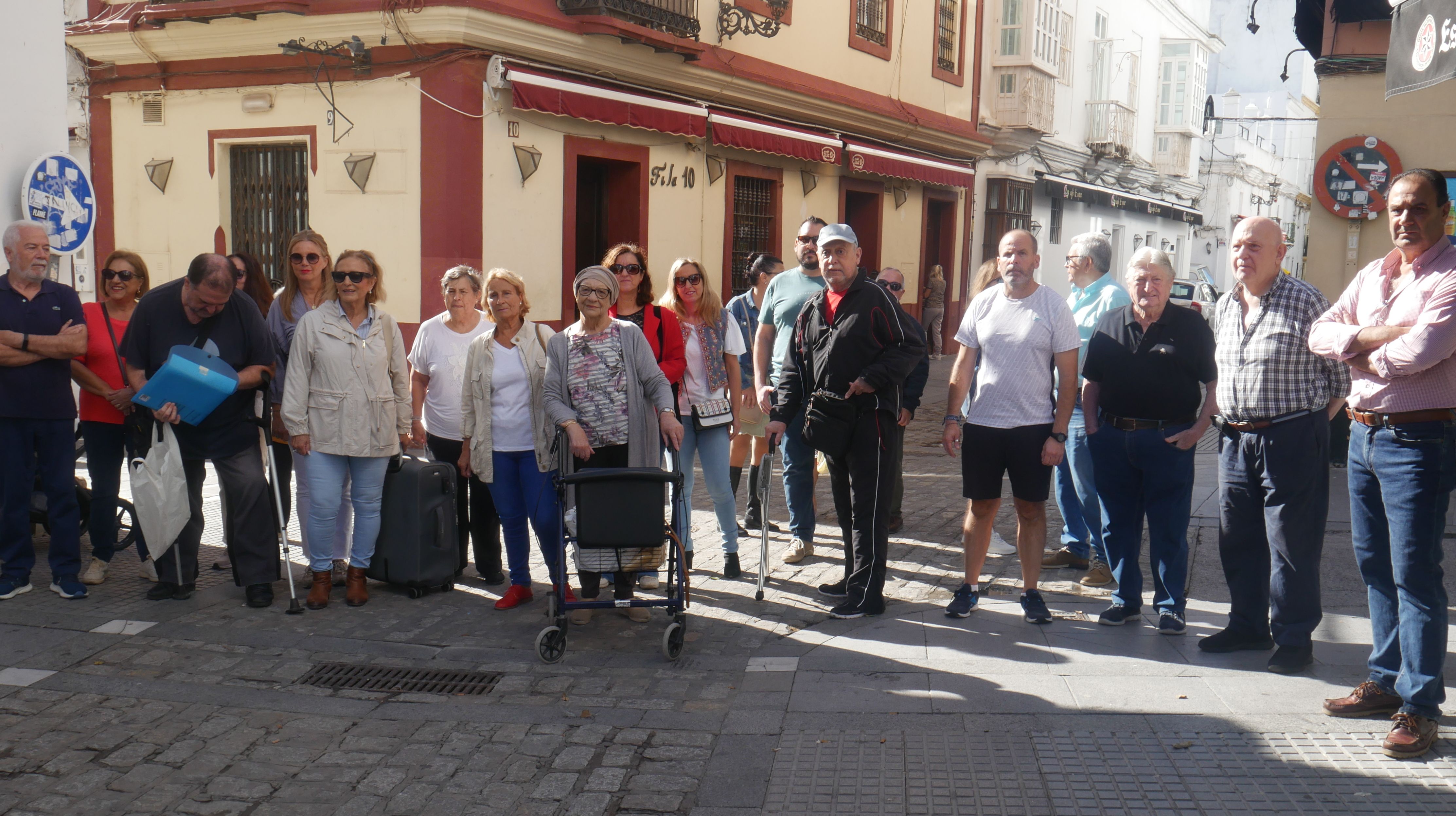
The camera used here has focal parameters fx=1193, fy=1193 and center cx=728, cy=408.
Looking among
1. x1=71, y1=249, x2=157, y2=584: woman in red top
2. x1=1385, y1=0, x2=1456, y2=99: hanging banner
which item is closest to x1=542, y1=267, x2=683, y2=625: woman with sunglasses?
x1=71, y1=249, x2=157, y2=584: woman in red top

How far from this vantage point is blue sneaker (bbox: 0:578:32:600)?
238 inches

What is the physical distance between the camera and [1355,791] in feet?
12.5

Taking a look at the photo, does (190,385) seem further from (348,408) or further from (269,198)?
(269,198)

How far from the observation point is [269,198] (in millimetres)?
12250

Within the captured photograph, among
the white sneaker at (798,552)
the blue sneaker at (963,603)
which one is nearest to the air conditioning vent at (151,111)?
the white sneaker at (798,552)

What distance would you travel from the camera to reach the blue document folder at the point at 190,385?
560 cm

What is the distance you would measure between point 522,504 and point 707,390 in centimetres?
120

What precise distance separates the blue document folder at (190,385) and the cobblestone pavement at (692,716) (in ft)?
3.46

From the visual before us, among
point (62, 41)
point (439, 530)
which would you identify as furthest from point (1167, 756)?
point (62, 41)

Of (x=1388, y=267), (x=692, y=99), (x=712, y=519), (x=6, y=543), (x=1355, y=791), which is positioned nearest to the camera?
(x=1355, y=791)

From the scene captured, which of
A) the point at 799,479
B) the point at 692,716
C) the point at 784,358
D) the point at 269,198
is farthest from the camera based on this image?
the point at 269,198

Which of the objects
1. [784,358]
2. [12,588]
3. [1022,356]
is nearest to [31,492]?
Answer: [12,588]

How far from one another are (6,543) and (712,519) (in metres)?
4.21

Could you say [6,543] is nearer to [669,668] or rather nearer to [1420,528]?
[669,668]
